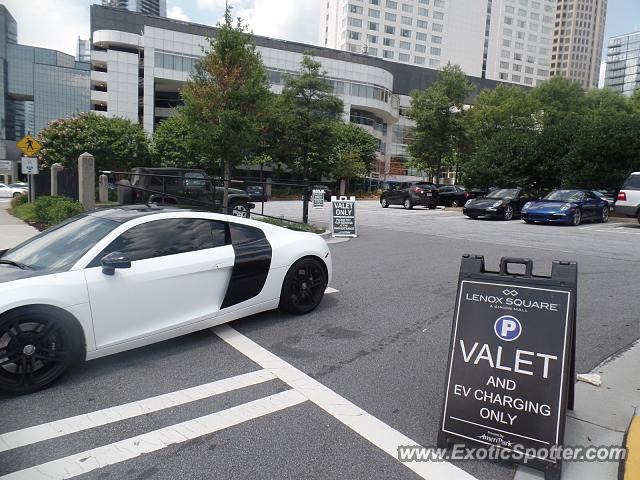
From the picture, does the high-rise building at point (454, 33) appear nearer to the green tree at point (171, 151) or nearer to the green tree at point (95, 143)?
the green tree at point (171, 151)

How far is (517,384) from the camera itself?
9.45 ft

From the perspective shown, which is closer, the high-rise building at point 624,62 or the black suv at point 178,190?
the black suv at point 178,190

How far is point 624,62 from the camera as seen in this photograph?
186125 millimetres

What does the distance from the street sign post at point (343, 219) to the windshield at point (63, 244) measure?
31.1ft

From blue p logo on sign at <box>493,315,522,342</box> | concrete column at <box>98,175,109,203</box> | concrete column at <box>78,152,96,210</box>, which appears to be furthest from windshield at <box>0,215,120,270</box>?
concrete column at <box>98,175,109,203</box>

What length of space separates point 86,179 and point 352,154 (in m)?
41.3

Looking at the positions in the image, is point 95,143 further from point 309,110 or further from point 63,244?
point 63,244

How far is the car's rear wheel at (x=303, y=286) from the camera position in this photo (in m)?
5.68

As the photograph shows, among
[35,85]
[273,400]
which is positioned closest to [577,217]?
[273,400]

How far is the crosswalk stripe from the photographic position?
10.3ft

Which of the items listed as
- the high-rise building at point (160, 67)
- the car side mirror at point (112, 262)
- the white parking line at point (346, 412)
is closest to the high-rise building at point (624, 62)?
the high-rise building at point (160, 67)

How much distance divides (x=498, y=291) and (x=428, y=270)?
590 centimetres

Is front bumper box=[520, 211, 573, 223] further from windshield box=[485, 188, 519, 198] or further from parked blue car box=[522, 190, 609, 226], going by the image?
windshield box=[485, 188, 519, 198]

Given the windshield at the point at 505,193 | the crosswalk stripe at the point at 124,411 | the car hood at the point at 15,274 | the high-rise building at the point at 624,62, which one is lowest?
the crosswalk stripe at the point at 124,411
